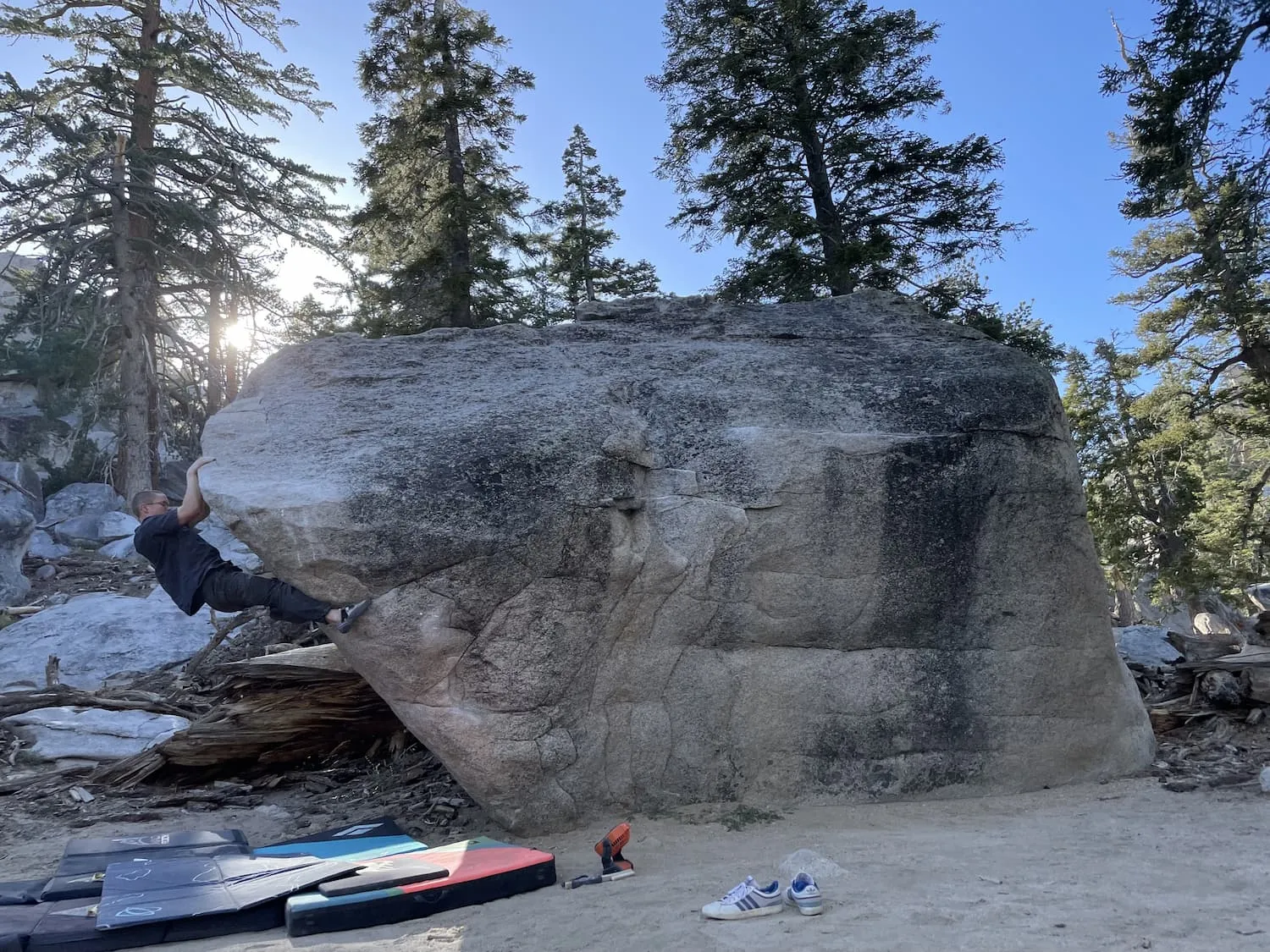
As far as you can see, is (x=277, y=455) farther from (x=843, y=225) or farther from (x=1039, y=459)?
(x=843, y=225)

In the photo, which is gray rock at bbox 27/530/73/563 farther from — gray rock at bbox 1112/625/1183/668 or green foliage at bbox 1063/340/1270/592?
green foliage at bbox 1063/340/1270/592

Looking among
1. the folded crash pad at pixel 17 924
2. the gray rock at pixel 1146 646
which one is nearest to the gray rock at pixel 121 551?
the folded crash pad at pixel 17 924

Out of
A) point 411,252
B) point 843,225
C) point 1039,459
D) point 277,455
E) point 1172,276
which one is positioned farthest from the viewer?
point 1172,276

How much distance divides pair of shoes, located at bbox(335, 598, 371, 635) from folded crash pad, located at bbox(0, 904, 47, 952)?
192 cm

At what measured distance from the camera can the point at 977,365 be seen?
705 centimetres

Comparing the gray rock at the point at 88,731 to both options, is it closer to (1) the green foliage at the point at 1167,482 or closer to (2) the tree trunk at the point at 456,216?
(2) the tree trunk at the point at 456,216

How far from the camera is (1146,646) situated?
36.3 ft

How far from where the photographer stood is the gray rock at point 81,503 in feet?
67.5

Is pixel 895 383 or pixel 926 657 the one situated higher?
pixel 895 383

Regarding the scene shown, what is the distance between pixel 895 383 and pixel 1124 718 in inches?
121

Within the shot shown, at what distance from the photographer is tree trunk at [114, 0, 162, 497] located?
683 inches

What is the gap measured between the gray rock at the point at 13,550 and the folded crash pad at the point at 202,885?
11.6m

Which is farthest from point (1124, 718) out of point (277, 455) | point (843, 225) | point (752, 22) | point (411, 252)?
point (411, 252)

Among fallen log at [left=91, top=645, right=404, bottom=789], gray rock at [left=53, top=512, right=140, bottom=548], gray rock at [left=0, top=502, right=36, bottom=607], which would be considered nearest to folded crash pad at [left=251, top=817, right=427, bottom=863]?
fallen log at [left=91, top=645, right=404, bottom=789]
